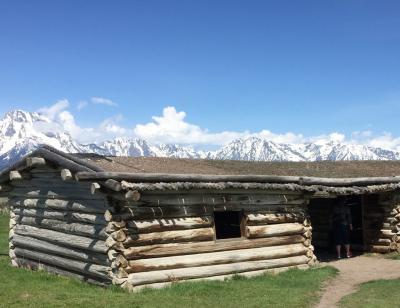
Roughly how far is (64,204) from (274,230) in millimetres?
5958

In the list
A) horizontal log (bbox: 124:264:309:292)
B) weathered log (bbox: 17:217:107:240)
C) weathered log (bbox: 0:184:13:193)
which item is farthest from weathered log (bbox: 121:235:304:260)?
weathered log (bbox: 0:184:13:193)

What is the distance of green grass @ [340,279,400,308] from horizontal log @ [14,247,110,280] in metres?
5.66

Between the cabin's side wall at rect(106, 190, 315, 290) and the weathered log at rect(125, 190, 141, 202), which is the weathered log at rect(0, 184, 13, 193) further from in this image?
the weathered log at rect(125, 190, 141, 202)

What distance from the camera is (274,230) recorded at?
51.6 feet

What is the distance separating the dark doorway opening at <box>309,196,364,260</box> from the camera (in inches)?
807

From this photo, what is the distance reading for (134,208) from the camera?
12.9m

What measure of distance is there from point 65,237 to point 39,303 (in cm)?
343

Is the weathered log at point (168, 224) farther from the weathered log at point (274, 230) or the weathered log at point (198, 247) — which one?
the weathered log at point (274, 230)

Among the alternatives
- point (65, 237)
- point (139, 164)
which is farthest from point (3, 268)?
point (139, 164)

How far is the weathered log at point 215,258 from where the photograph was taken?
13.0 meters

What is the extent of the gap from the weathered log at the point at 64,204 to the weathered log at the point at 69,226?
1.24 ft

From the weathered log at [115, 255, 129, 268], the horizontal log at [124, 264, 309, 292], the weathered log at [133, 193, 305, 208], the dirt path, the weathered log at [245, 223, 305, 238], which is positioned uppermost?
the weathered log at [133, 193, 305, 208]

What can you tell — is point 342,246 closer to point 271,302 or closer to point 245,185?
point 245,185

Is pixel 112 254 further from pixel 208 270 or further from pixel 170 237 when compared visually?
pixel 208 270
